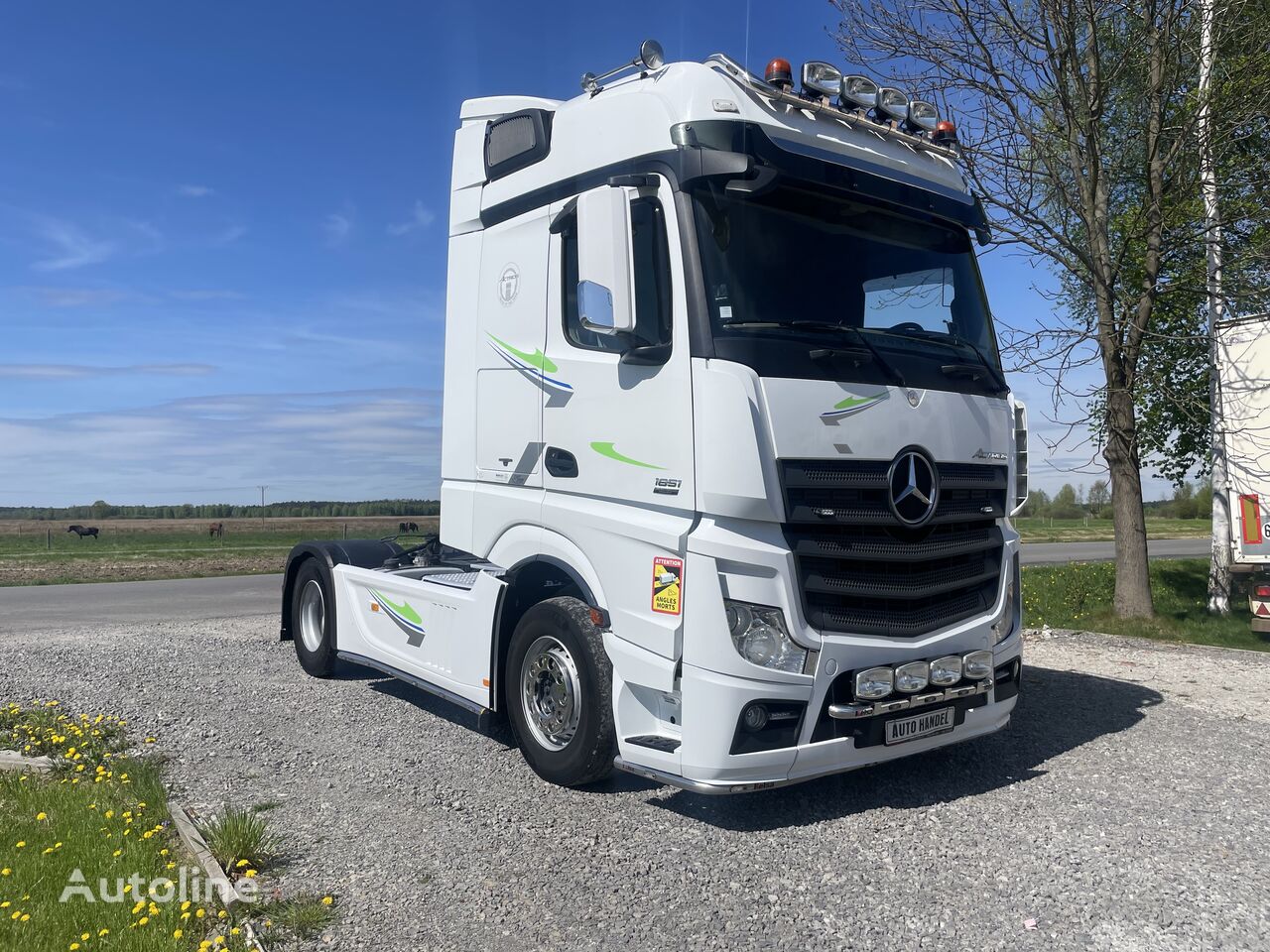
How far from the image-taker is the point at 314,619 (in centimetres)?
841

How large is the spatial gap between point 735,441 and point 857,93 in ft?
7.73

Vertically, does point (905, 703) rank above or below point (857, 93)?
below

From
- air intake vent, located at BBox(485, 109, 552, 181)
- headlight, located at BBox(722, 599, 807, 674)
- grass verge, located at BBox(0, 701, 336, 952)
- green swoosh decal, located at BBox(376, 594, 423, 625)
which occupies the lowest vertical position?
grass verge, located at BBox(0, 701, 336, 952)

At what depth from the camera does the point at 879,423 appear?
4746 millimetres

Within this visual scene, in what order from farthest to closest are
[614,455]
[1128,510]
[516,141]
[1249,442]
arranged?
[1128,510] < [1249,442] < [516,141] < [614,455]

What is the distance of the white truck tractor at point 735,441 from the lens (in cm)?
441

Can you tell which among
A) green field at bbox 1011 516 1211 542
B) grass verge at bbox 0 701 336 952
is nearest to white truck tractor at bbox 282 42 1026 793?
grass verge at bbox 0 701 336 952

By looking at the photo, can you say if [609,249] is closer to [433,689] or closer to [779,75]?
[779,75]

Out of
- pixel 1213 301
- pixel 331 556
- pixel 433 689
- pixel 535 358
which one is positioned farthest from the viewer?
pixel 1213 301

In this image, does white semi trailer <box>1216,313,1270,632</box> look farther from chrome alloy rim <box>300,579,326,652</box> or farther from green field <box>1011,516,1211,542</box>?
green field <box>1011,516,1211,542</box>

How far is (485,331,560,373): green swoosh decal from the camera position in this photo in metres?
5.45

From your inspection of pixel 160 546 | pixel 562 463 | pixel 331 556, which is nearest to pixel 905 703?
pixel 562 463

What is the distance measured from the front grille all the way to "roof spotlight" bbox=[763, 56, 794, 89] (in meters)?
2.05

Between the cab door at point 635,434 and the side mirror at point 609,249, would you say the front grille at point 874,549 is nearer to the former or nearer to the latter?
the cab door at point 635,434
